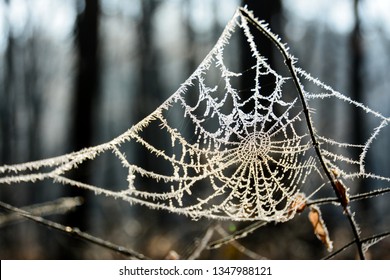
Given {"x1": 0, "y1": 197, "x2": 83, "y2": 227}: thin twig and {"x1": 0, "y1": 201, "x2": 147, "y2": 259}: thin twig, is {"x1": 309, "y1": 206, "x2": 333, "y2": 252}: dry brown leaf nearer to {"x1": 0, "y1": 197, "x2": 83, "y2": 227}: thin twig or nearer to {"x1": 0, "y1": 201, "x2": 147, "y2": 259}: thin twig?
{"x1": 0, "y1": 201, "x2": 147, "y2": 259}: thin twig

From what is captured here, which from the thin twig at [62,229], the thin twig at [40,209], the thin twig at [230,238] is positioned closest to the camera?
the thin twig at [62,229]

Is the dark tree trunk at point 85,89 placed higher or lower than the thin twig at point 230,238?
higher

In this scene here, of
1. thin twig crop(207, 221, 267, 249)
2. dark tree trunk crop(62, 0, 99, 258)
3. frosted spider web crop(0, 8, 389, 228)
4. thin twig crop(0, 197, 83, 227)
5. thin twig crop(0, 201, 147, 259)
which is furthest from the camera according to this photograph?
dark tree trunk crop(62, 0, 99, 258)

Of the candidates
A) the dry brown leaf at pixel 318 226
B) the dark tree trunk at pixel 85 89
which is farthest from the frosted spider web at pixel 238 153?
the dark tree trunk at pixel 85 89

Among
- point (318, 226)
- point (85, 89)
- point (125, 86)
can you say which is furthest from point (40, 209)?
point (125, 86)

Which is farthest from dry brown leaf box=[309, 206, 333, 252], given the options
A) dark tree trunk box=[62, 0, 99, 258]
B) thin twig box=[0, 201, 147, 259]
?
dark tree trunk box=[62, 0, 99, 258]

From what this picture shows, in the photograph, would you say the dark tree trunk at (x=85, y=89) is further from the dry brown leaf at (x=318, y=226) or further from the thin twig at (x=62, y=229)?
the thin twig at (x=62, y=229)

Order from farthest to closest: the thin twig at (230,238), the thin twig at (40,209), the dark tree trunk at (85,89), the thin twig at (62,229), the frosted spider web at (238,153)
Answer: the dark tree trunk at (85,89) < the thin twig at (40,209) < the frosted spider web at (238,153) < the thin twig at (230,238) < the thin twig at (62,229)

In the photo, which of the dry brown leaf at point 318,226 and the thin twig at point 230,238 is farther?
the dry brown leaf at point 318,226

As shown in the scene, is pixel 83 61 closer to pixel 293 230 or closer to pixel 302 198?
pixel 293 230
